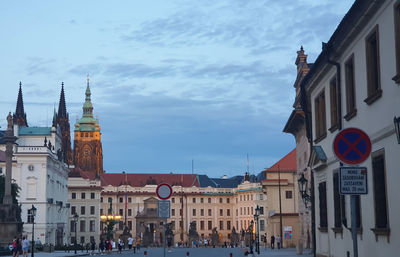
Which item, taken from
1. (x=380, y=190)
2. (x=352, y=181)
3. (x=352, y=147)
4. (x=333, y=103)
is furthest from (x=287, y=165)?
(x=352, y=181)

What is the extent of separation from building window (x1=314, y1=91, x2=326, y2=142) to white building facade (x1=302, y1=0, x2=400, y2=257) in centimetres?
26

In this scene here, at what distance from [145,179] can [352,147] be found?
6013 inches

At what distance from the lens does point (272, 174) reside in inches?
3401

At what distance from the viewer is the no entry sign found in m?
10.4

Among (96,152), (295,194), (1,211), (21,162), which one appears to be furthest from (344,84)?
(96,152)

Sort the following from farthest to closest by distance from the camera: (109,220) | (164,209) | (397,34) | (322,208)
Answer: (109,220)
(322,208)
(164,209)
(397,34)

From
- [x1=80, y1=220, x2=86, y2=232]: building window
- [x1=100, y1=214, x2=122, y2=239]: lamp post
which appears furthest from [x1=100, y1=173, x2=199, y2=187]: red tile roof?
[x1=100, y1=214, x2=122, y2=239]: lamp post

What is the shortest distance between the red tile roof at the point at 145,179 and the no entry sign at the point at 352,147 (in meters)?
148

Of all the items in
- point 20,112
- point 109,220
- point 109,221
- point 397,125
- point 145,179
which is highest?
point 20,112

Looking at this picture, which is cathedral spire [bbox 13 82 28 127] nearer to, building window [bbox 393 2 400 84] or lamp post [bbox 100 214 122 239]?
lamp post [bbox 100 214 122 239]

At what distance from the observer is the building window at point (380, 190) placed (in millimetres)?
15430

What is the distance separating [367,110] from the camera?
16.9 m

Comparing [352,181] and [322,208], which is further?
[322,208]

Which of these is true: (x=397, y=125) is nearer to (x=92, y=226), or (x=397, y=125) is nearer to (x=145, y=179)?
(x=92, y=226)
